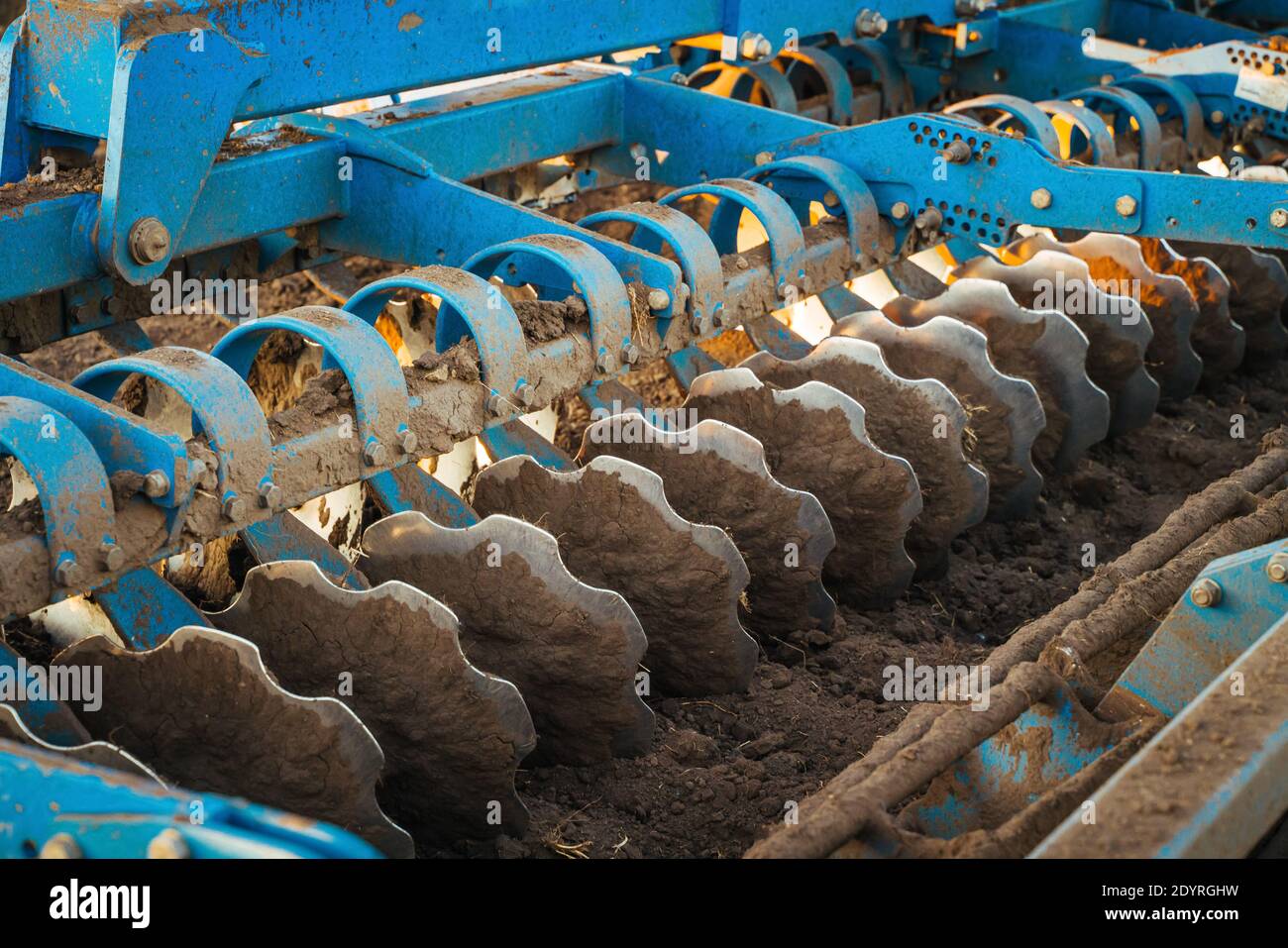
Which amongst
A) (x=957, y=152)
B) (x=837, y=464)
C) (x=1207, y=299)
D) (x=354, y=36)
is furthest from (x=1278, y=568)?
(x=1207, y=299)

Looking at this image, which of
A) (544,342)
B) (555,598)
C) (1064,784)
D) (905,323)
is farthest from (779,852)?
(905,323)

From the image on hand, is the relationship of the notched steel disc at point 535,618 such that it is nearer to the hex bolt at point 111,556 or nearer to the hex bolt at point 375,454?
the hex bolt at point 375,454

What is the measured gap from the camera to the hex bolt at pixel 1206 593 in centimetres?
264

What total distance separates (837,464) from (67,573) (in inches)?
68.3

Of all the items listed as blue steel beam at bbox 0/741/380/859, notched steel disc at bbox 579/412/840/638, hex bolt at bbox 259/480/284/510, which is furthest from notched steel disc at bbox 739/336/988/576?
blue steel beam at bbox 0/741/380/859

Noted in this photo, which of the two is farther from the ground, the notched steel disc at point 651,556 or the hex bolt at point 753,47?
the hex bolt at point 753,47

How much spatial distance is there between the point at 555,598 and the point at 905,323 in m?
1.62

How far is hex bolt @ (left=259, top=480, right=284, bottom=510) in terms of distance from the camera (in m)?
2.99

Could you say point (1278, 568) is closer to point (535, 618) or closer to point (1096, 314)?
point (535, 618)

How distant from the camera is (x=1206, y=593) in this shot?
8.68ft

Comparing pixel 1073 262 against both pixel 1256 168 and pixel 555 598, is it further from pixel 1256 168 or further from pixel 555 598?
pixel 555 598

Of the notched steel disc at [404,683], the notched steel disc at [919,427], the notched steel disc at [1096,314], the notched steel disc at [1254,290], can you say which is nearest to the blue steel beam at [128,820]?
the notched steel disc at [404,683]

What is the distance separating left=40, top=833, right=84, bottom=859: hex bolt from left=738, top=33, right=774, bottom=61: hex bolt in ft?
11.3

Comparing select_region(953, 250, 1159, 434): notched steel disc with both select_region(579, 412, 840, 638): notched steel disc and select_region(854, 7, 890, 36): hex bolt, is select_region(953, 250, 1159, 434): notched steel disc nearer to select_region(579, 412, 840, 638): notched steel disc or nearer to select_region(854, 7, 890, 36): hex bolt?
select_region(854, 7, 890, 36): hex bolt
